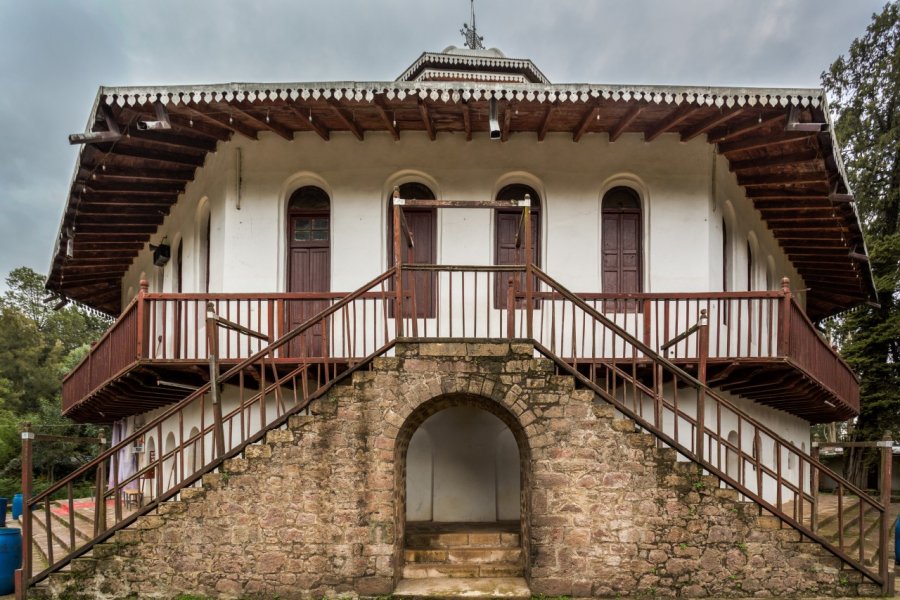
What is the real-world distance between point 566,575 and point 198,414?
704 cm

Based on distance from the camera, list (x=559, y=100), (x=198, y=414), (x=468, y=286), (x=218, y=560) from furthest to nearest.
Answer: (x=198, y=414) < (x=468, y=286) < (x=559, y=100) < (x=218, y=560)

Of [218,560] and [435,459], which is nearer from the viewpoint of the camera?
[218,560]

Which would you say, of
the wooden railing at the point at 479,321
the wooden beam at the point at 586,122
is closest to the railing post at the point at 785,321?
the wooden railing at the point at 479,321

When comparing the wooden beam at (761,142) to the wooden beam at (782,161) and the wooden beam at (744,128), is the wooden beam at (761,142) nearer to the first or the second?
the wooden beam at (744,128)

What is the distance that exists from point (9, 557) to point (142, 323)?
11.1 feet

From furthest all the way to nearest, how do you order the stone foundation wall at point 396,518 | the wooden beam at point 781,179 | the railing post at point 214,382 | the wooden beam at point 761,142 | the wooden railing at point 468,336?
the wooden beam at point 781,179, the wooden beam at point 761,142, the wooden railing at point 468,336, the railing post at point 214,382, the stone foundation wall at point 396,518

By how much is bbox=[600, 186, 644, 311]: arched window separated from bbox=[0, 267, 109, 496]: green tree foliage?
15121 mm

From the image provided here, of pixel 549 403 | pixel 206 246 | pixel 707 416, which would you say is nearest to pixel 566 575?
pixel 549 403

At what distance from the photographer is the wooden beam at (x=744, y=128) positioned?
11.3 m

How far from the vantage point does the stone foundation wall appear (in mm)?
8688

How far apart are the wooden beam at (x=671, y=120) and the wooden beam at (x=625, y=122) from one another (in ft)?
1.48

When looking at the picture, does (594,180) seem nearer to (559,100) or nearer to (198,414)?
(559,100)

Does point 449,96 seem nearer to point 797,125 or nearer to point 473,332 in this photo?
point 473,332

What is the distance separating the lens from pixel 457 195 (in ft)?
40.5
